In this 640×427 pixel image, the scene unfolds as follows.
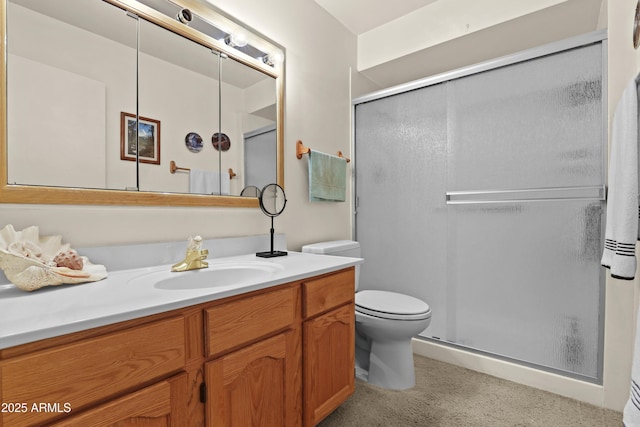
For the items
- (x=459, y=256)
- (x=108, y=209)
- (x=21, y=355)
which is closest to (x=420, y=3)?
(x=459, y=256)

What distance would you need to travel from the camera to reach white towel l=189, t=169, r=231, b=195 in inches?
59.2

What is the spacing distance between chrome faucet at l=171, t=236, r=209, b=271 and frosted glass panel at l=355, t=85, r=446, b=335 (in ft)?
4.94

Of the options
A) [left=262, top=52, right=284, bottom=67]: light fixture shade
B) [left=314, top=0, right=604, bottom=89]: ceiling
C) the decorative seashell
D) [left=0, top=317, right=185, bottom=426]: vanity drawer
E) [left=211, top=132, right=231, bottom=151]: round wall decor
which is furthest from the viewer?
[left=314, top=0, right=604, bottom=89]: ceiling

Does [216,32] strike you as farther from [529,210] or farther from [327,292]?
[529,210]

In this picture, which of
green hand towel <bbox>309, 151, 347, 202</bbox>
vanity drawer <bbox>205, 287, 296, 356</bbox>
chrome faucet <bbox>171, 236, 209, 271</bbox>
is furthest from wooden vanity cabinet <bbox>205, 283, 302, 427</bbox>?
green hand towel <bbox>309, 151, 347, 202</bbox>

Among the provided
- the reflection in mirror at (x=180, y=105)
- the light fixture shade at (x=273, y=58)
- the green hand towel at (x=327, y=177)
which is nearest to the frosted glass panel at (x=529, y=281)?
the green hand towel at (x=327, y=177)

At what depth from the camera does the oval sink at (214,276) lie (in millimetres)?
1120

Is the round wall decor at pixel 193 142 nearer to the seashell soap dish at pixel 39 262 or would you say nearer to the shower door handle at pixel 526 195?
the seashell soap dish at pixel 39 262

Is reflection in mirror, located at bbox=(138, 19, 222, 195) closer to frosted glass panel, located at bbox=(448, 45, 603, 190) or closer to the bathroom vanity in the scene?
the bathroom vanity

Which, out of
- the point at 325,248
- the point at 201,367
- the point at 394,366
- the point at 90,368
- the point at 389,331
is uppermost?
the point at 325,248

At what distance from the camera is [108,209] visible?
1.23 m

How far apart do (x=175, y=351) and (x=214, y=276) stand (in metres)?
0.48

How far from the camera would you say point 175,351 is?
0.84 meters

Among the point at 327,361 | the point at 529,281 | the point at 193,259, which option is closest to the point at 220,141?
the point at 193,259
